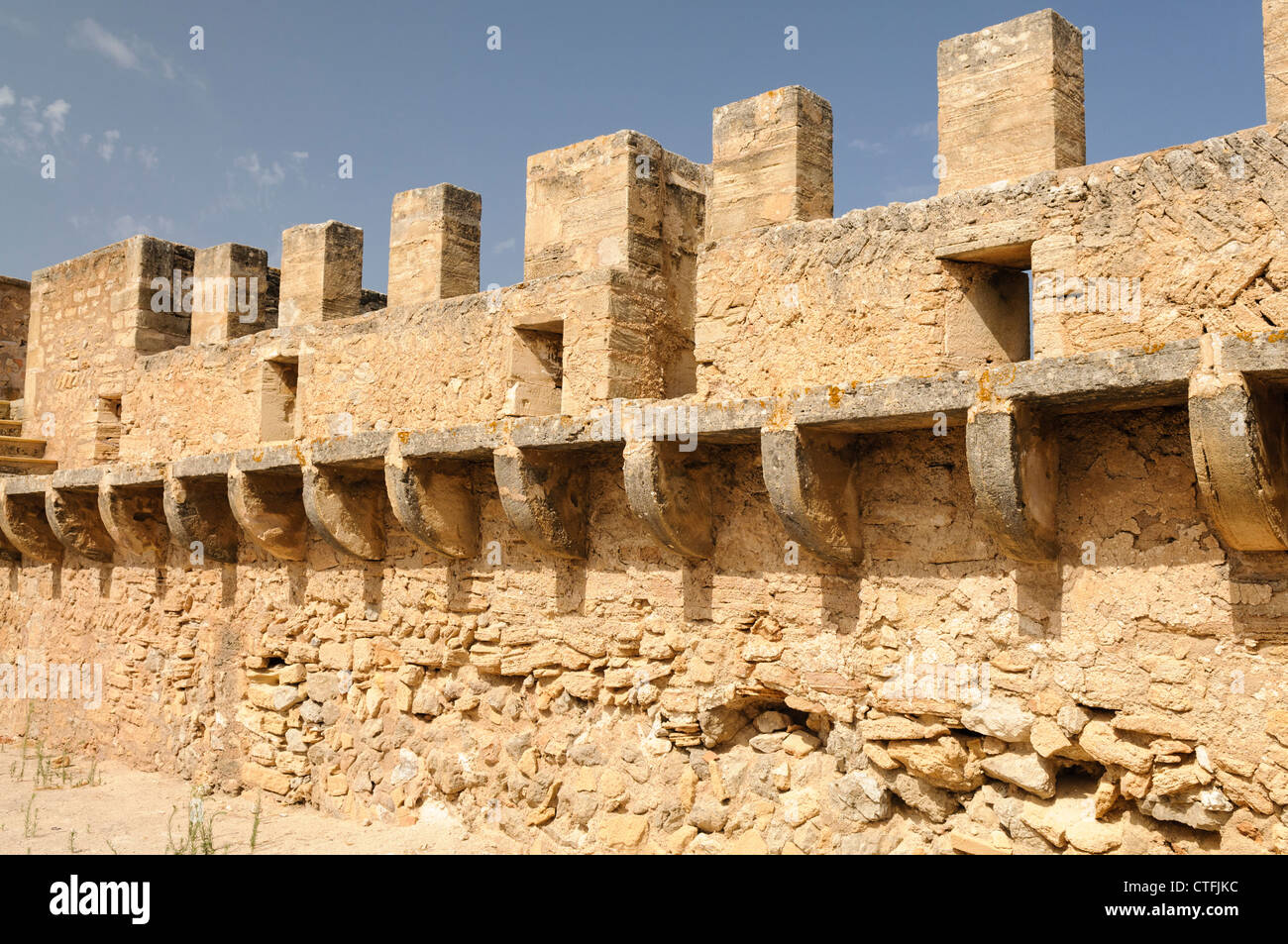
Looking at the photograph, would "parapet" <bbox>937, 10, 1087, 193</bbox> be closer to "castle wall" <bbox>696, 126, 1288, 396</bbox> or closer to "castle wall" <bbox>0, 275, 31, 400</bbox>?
"castle wall" <bbox>696, 126, 1288, 396</bbox>

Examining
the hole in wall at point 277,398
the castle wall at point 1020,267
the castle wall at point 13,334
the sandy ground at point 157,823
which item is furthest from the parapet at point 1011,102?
the castle wall at point 13,334

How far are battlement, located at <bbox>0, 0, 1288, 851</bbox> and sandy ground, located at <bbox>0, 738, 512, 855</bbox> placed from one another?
0.20m

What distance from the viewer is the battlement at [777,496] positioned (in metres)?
4.05

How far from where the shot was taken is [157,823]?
720cm

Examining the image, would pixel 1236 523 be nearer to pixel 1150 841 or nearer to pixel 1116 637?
pixel 1116 637

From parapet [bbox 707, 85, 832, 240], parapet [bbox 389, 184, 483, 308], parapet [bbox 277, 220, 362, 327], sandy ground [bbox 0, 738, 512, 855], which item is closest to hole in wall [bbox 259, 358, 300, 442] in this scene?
parapet [bbox 277, 220, 362, 327]

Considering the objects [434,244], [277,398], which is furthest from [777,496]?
[277,398]

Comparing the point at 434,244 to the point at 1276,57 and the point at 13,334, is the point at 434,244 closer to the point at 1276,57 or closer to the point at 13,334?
the point at 1276,57

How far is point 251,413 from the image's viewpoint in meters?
7.62

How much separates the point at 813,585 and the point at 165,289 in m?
6.22

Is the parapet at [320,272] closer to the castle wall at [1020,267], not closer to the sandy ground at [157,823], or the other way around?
the castle wall at [1020,267]

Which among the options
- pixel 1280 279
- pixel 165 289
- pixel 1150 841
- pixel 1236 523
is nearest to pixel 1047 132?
pixel 1280 279

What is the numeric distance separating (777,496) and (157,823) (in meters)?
4.99

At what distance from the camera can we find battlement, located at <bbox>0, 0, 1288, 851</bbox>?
4.05 meters
